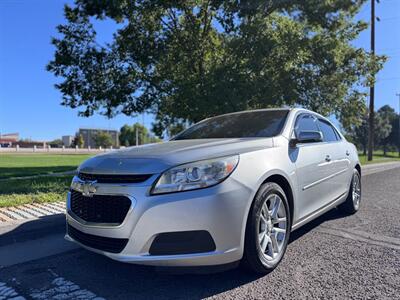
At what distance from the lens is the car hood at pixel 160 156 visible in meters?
3.12

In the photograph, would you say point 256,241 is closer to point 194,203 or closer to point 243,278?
point 243,278

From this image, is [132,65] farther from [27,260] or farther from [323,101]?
[27,260]

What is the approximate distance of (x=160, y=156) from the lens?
10.6 ft

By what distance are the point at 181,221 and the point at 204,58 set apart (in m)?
9.81

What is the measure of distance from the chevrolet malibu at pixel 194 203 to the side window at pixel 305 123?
401 mm

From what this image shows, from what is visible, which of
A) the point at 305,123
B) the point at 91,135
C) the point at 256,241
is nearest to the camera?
the point at 256,241

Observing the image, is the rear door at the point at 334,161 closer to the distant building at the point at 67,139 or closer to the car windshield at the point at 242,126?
the car windshield at the point at 242,126

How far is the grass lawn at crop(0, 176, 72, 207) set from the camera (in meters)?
6.77

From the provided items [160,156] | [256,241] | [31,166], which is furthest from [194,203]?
[31,166]

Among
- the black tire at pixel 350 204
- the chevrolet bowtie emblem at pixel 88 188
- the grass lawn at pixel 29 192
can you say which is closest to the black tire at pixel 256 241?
the chevrolet bowtie emblem at pixel 88 188

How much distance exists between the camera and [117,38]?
1200 centimetres

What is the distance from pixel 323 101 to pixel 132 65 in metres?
6.59

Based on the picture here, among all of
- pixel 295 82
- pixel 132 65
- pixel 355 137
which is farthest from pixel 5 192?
pixel 355 137

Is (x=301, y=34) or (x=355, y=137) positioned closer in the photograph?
(x=301, y=34)
